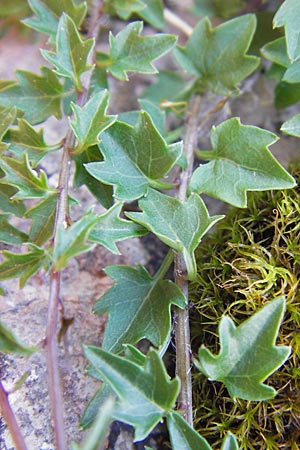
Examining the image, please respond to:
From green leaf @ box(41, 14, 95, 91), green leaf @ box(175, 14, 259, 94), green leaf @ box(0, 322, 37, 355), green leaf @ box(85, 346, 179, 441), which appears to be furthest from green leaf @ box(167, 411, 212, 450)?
green leaf @ box(175, 14, 259, 94)

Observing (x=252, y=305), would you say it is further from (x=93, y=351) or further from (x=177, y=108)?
(x=177, y=108)

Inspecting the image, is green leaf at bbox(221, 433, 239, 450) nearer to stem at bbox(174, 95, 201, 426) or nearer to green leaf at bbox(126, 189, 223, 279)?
stem at bbox(174, 95, 201, 426)

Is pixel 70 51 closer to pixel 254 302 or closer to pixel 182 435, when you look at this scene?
pixel 254 302

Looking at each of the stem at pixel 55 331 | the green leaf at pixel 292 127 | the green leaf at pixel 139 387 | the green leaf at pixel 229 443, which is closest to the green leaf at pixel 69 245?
the stem at pixel 55 331

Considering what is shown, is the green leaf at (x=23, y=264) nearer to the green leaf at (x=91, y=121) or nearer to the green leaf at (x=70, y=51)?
the green leaf at (x=91, y=121)

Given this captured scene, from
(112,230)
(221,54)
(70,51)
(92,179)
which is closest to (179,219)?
(112,230)

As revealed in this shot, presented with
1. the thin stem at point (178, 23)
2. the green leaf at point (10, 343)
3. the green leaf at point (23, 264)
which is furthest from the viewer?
the thin stem at point (178, 23)

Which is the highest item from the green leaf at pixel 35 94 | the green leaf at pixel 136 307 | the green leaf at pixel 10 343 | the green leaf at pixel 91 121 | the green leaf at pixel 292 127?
the green leaf at pixel 35 94
